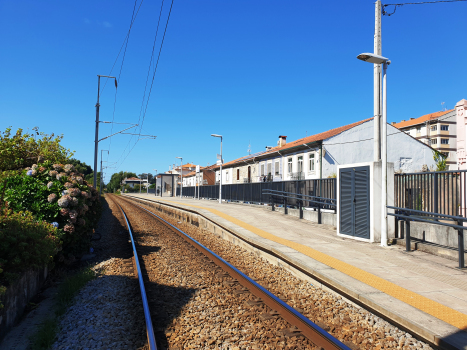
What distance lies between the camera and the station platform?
A: 3877mm

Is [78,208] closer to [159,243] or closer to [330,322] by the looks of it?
[159,243]

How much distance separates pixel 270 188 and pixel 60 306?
15.7 meters

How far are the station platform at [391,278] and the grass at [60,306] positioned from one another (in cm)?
399

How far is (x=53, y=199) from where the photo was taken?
7.13 m

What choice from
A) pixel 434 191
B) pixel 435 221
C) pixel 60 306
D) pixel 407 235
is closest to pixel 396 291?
pixel 435 221

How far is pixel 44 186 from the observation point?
7223 mm

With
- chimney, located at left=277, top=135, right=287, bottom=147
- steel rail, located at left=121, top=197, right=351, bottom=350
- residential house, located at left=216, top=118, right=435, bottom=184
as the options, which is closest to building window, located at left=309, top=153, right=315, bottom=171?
residential house, located at left=216, top=118, right=435, bottom=184

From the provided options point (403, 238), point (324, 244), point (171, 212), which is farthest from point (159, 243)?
point (171, 212)

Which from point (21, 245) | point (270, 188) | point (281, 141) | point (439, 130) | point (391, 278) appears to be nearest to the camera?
point (21, 245)

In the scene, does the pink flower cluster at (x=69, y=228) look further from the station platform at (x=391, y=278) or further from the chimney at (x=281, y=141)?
the chimney at (x=281, y=141)

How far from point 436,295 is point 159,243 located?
311 inches

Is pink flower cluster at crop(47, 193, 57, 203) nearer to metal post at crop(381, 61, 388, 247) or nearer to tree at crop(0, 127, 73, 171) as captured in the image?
tree at crop(0, 127, 73, 171)

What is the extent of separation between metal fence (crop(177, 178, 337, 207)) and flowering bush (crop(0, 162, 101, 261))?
932cm

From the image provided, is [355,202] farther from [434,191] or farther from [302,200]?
[302,200]
